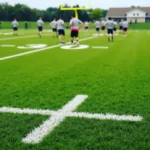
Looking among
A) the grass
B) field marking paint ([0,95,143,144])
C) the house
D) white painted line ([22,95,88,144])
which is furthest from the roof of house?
field marking paint ([0,95,143,144])

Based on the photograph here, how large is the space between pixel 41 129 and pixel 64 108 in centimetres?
81

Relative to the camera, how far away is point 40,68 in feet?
24.6

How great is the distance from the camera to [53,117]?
3.56 metres

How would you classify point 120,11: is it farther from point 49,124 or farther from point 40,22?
point 49,124

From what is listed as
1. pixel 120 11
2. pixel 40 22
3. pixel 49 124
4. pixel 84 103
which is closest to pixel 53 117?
pixel 49 124

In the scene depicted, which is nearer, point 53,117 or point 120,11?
point 53,117

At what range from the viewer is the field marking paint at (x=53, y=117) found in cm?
298

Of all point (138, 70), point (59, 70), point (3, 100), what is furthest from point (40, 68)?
point (3, 100)

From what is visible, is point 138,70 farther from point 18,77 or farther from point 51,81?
point 18,77

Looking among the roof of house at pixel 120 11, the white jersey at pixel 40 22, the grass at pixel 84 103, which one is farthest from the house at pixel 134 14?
the grass at pixel 84 103

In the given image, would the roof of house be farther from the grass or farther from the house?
Answer: the grass

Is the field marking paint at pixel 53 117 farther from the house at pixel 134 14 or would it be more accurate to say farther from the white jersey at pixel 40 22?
the house at pixel 134 14

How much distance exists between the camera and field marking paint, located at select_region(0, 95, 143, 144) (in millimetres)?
2984

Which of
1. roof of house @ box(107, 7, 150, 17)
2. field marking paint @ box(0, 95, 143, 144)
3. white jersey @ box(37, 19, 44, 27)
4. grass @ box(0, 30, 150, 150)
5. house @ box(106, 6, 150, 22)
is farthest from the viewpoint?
roof of house @ box(107, 7, 150, 17)
